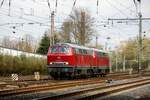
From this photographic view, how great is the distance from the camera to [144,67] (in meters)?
102

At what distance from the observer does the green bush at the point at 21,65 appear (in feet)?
148

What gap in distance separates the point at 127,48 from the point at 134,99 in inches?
4797

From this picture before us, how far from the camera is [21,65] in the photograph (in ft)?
158

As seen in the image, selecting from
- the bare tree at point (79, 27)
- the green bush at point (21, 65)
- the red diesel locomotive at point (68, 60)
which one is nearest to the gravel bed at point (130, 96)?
the red diesel locomotive at point (68, 60)

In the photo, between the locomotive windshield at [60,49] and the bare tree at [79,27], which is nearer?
the locomotive windshield at [60,49]

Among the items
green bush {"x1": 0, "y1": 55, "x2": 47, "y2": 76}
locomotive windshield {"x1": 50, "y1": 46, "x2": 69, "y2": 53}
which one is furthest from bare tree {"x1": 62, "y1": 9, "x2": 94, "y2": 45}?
locomotive windshield {"x1": 50, "y1": 46, "x2": 69, "y2": 53}

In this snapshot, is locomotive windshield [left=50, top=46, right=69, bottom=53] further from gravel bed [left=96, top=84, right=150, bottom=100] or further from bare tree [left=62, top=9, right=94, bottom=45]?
bare tree [left=62, top=9, right=94, bottom=45]

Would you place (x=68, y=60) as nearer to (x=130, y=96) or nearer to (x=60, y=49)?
(x=60, y=49)

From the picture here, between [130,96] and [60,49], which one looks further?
[60,49]

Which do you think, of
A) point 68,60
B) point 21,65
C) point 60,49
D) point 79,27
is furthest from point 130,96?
point 79,27

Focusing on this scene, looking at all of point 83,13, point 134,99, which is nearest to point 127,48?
point 83,13

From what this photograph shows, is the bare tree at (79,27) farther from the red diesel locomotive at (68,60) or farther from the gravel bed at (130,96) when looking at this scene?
the gravel bed at (130,96)

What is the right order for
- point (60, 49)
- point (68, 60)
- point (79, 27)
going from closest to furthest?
1. point (68, 60)
2. point (60, 49)
3. point (79, 27)

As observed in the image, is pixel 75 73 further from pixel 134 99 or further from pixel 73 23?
pixel 73 23
